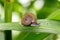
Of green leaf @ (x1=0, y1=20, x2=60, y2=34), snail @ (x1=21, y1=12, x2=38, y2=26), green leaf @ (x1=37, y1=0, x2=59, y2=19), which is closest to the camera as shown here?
green leaf @ (x1=0, y1=20, x2=60, y2=34)

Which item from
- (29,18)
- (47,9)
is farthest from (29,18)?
(47,9)

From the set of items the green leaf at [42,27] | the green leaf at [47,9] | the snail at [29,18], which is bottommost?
the green leaf at [42,27]

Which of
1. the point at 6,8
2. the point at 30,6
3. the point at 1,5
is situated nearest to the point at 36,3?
the point at 30,6

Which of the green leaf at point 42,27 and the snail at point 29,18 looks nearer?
the green leaf at point 42,27

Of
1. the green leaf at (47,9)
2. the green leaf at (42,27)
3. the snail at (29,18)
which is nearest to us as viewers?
the green leaf at (42,27)

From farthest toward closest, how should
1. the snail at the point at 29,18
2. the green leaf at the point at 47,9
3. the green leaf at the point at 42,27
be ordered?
the green leaf at the point at 47,9
the snail at the point at 29,18
the green leaf at the point at 42,27

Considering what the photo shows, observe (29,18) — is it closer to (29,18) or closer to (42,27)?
(29,18)

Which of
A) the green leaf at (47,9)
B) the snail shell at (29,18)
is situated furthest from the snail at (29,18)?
the green leaf at (47,9)

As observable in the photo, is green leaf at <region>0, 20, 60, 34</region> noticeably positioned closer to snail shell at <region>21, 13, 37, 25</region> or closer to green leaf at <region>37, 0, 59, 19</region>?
snail shell at <region>21, 13, 37, 25</region>

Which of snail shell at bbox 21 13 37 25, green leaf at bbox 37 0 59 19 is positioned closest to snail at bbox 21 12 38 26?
snail shell at bbox 21 13 37 25

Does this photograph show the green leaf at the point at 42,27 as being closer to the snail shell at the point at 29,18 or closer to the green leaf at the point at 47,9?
the snail shell at the point at 29,18

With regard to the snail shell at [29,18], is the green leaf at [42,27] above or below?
below
